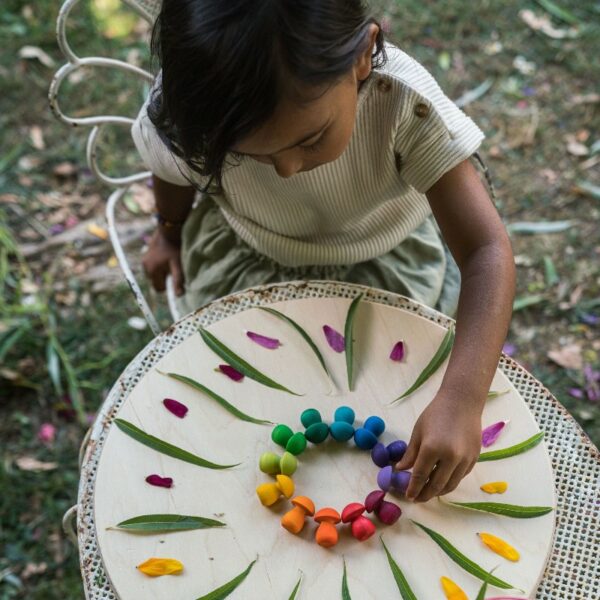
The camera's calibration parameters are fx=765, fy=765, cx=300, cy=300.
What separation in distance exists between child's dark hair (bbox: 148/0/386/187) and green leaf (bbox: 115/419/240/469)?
0.39 metres

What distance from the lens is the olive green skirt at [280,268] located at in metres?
1.32

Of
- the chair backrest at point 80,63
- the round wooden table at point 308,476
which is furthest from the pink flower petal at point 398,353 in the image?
the chair backrest at point 80,63

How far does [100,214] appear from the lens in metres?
2.32

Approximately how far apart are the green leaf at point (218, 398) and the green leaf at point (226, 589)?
0.67 feet

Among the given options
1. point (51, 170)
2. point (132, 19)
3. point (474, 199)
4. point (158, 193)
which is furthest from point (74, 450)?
point (132, 19)

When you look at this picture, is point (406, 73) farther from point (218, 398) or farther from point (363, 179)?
point (218, 398)

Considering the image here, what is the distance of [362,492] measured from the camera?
98cm

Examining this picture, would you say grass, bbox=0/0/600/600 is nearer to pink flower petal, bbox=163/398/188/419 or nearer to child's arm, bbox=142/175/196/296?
child's arm, bbox=142/175/196/296

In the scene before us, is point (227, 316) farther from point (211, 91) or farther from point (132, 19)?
point (132, 19)

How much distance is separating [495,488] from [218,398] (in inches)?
15.2

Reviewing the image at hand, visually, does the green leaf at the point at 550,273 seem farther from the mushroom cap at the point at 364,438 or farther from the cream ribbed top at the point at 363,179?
the mushroom cap at the point at 364,438

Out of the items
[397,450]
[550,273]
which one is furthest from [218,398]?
[550,273]

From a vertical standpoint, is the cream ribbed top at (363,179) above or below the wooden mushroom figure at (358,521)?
above

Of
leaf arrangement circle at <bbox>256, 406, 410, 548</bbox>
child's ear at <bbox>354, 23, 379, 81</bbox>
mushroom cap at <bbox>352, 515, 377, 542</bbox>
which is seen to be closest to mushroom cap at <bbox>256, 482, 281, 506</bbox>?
leaf arrangement circle at <bbox>256, 406, 410, 548</bbox>
